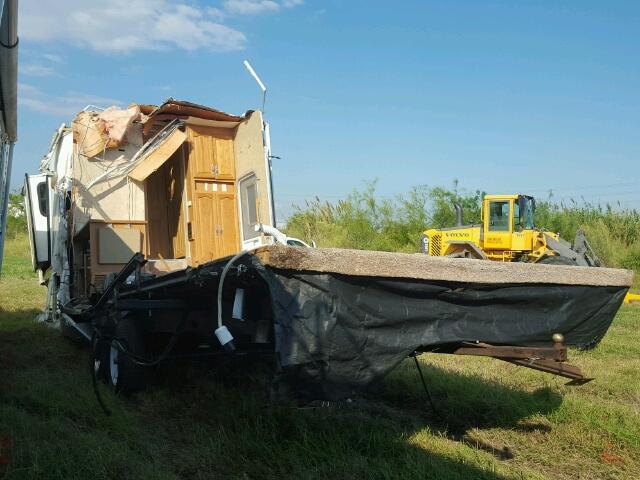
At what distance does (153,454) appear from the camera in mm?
4227

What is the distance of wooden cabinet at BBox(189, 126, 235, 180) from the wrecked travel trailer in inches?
2.6

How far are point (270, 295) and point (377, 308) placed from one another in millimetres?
641

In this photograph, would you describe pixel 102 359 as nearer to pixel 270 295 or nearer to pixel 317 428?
pixel 317 428

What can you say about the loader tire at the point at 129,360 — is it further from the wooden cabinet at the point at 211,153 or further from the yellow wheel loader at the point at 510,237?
the yellow wheel loader at the point at 510,237

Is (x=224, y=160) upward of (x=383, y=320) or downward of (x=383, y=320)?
upward

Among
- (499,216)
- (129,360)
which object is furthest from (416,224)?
(129,360)

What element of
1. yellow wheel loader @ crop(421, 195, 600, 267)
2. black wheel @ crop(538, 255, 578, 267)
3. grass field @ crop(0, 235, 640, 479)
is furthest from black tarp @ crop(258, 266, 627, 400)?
yellow wheel loader @ crop(421, 195, 600, 267)

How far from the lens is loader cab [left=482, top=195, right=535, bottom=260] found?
16.2m

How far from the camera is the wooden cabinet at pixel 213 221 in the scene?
914cm

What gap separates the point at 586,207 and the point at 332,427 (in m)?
23.4

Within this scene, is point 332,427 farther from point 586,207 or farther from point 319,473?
point 586,207

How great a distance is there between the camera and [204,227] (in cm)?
920

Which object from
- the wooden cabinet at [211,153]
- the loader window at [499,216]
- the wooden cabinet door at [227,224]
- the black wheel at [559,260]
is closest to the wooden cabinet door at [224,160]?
the wooden cabinet at [211,153]

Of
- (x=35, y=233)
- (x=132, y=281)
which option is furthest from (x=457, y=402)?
(x=35, y=233)
